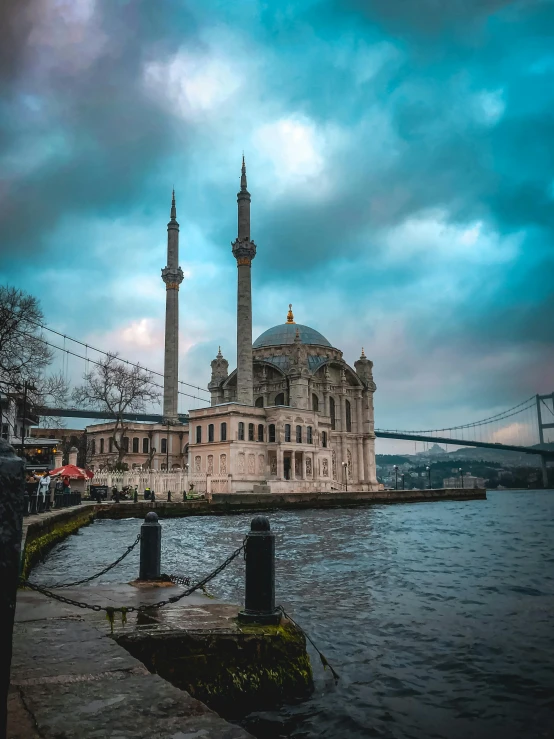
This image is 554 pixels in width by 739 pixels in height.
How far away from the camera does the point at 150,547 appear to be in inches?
291

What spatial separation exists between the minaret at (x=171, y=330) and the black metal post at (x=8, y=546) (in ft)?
187

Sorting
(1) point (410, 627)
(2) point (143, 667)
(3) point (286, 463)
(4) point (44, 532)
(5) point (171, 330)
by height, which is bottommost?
(1) point (410, 627)

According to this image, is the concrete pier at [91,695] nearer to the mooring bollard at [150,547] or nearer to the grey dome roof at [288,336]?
the mooring bollard at [150,547]

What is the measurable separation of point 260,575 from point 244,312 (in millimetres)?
49825

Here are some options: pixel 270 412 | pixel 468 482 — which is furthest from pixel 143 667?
pixel 468 482

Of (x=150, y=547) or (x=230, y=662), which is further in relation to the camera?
(x=150, y=547)

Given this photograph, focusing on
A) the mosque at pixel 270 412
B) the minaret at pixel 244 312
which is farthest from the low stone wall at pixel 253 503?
the minaret at pixel 244 312

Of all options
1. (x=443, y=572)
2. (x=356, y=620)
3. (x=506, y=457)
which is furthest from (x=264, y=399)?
(x=506, y=457)

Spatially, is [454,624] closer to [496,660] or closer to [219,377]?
[496,660]

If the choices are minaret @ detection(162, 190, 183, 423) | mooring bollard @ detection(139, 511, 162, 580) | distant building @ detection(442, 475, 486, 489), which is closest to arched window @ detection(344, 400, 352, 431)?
minaret @ detection(162, 190, 183, 423)

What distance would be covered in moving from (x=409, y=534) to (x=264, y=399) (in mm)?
43384

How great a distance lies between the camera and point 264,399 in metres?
65.1

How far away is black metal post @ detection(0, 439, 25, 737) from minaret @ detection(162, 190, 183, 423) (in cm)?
5699

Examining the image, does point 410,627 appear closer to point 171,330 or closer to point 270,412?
point 270,412
